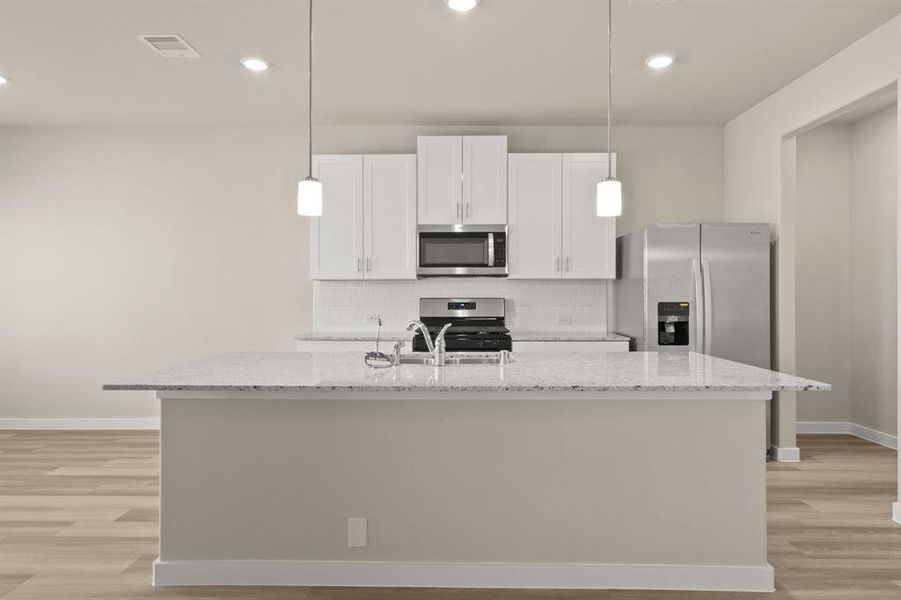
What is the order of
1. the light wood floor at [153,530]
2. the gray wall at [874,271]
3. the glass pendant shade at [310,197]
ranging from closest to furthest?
1. the light wood floor at [153,530]
2. the glass pendant shade at [310,197]
3. the gray wall at [874,271]

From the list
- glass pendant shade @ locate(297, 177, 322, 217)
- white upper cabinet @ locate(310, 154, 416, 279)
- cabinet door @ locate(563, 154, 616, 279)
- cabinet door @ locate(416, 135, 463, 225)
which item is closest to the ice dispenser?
cabinet door @ locate(563, 154, 616, 279)

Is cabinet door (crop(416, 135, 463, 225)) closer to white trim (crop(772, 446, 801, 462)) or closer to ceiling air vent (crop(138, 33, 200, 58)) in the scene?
ceiling air vent (crop(138, 33, 200, 58))

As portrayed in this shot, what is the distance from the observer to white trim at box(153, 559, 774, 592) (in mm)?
2686

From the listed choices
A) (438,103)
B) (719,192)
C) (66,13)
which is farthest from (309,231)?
(719,192)

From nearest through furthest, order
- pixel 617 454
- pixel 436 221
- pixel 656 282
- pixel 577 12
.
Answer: pixel 617 454 → pixel 577 12 → pixel 656 282 → pixel 436 221

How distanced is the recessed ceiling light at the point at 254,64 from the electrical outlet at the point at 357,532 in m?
2.86

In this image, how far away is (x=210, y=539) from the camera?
108 inches

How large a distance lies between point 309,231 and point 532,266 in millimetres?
1930

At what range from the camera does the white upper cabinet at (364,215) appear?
530 centimetres

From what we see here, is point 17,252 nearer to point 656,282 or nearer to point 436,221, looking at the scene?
point 436,221

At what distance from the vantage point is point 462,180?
5.28 meters

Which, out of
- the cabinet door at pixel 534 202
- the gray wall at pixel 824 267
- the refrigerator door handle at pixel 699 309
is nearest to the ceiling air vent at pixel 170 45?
the cabinet door at pixel 534 202

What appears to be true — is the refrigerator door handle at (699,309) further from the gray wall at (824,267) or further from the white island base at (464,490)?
the white island base at (464,490)

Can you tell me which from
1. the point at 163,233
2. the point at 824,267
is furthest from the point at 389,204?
the point at 824,267
